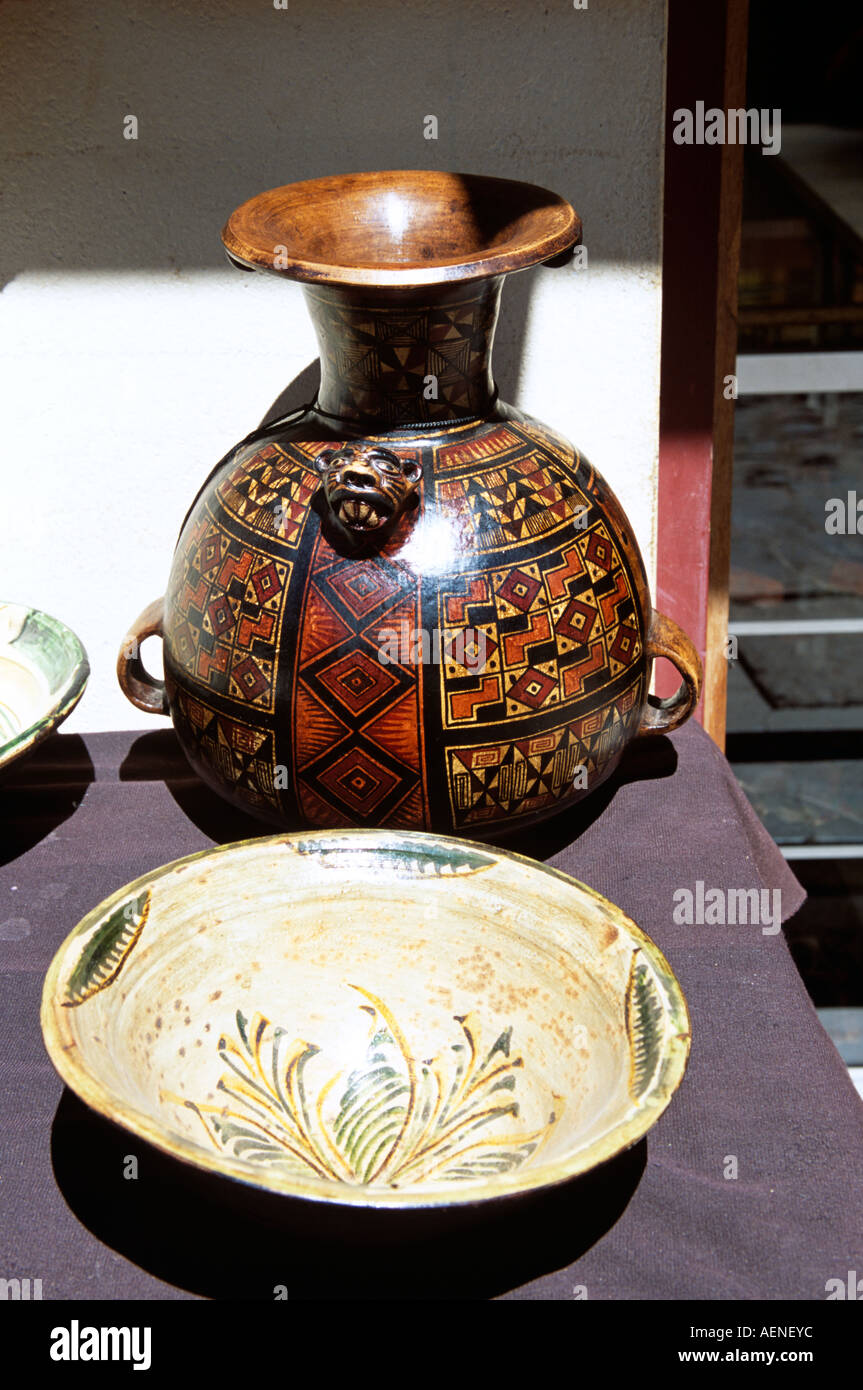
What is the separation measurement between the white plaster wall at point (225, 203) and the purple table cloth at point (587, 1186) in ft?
1.59

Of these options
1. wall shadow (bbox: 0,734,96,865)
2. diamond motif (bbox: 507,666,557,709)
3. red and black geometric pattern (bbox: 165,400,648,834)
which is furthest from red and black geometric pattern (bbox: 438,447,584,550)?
wall shadow (bbox: 0,734,96,865)

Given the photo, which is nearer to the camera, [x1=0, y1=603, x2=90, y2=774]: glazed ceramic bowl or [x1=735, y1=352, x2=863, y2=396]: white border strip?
[x1=0, y1=603, x2=90, y2=774]: glazed ceramic bowl

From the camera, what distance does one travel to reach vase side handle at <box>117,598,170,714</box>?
1235 mm

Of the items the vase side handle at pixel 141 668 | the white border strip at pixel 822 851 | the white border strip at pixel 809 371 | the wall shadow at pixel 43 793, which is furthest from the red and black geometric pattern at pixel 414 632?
the white border strip at pixel 822 851

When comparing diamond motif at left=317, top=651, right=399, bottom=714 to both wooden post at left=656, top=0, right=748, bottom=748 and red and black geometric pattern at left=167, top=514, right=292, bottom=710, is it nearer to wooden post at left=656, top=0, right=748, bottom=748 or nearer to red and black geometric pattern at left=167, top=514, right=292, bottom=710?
red and black geometric pattern at left=167, top=514, right=292, bottom=710

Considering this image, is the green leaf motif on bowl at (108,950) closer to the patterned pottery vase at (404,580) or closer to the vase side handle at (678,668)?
the patterned pottery vase at (404,580)

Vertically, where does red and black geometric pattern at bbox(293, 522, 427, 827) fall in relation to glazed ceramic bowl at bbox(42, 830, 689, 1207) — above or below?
above

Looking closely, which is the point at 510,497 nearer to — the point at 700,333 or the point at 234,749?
the point at 234,749

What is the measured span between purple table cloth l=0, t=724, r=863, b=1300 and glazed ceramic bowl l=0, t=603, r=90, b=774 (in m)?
0.14

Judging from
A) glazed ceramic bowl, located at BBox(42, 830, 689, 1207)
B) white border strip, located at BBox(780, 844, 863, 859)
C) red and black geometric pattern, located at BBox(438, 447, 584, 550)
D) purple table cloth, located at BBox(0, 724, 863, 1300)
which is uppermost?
red and black geometric pattern, located at BBox(438, 447, 584, 550)

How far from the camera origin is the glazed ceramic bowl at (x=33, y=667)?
1.21m

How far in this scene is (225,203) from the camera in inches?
54.4

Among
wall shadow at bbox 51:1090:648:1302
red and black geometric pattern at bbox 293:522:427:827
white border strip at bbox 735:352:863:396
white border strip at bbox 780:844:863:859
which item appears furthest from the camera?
white border strip at bbox 780:844:863:859

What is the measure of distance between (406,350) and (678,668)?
0.39 meters
